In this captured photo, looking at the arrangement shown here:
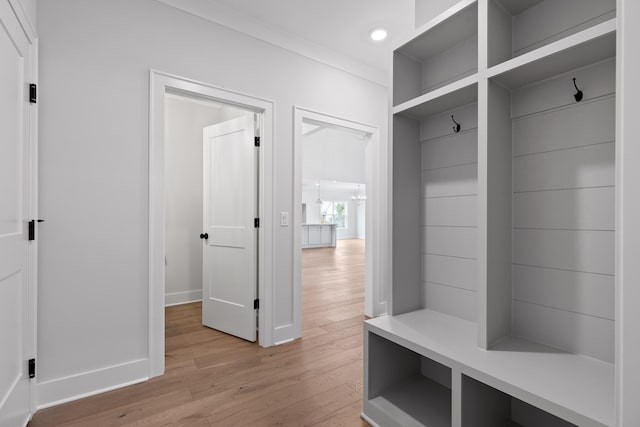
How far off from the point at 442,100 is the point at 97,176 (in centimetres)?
211

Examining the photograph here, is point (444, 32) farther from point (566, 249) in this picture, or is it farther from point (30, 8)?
point (30, 8)

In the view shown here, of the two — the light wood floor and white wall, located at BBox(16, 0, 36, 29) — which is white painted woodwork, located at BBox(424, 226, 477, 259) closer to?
the light wood floor

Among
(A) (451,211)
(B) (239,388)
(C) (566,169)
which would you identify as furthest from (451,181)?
(B) (239,388)

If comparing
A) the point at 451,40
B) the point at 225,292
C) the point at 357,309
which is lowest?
the point at 357,309

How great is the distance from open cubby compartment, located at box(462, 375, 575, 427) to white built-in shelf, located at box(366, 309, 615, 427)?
0.37 ft

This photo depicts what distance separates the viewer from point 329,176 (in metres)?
10.4

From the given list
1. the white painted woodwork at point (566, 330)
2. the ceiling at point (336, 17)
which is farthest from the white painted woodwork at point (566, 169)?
the ceiling at point (336, 17)

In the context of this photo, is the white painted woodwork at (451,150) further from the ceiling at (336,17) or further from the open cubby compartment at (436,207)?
the ceiling at (336,17)

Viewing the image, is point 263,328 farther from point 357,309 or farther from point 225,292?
point 357,309

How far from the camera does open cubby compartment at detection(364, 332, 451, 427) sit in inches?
60.7

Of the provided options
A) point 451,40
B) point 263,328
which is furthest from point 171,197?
point 451,40

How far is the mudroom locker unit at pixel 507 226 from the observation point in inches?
48.4

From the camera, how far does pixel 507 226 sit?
151cm

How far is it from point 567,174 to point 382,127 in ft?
7.73
